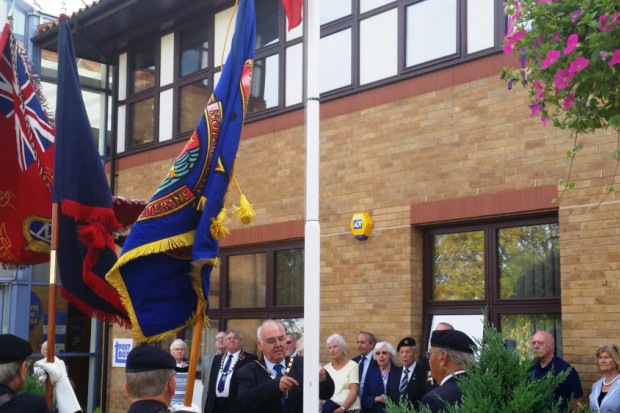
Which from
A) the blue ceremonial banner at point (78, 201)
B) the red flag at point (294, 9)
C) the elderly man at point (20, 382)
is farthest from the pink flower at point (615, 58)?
the blue ceremonial banner at point (78, 201)

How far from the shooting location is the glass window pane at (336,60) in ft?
41.2

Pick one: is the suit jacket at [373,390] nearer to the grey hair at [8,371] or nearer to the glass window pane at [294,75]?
the glass window pane at [294,75]

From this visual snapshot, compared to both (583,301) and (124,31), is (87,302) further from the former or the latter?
(124,31)

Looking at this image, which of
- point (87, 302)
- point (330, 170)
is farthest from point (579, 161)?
point (87, 302)

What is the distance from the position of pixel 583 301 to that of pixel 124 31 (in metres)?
10.6

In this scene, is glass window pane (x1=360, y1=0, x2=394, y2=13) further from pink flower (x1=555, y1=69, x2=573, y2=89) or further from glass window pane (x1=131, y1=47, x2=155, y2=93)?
pink flower (x1=555, y1=69, x2=573, y2=89)

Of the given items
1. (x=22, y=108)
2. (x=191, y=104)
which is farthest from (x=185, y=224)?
(x=191, y=104)

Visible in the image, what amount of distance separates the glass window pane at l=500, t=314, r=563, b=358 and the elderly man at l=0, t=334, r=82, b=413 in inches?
234

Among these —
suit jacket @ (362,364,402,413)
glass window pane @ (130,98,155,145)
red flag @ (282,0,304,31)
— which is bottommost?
suit jacket @ (362,364,402,413)

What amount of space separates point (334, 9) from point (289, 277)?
3.83m

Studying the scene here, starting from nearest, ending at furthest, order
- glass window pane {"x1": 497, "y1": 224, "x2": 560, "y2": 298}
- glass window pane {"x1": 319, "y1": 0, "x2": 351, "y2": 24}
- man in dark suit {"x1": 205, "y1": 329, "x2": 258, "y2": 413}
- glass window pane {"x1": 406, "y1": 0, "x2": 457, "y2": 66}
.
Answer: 1. glass window pane {"x1": 497, "y1": 224, "x2": 560, "y2": 298}
2. man in dark suit {"x1": 205, "y1": 329, "x2": 258, "y2": 413}
3. glass window pane {"x1": 406, "y1": 0, "x2": 457, "y2": 66}
4. glass window pane {"x1": 319, "y1": 0, "x2": 351, "y2": 24}

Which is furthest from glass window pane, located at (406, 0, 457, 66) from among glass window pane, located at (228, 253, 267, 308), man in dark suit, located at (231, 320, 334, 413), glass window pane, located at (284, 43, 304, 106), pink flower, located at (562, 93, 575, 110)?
pink flower, located at (562, 93, 575, 110)

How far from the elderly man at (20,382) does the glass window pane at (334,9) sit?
8458mm

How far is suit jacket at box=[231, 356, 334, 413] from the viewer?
7.05 meters
